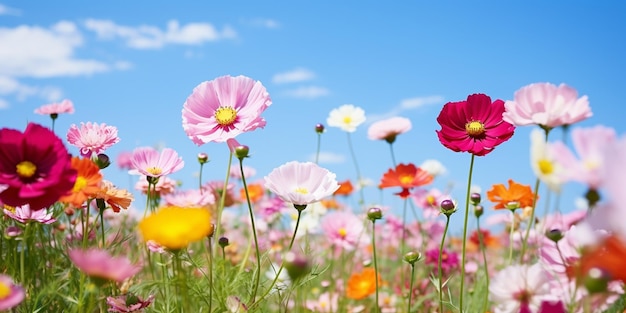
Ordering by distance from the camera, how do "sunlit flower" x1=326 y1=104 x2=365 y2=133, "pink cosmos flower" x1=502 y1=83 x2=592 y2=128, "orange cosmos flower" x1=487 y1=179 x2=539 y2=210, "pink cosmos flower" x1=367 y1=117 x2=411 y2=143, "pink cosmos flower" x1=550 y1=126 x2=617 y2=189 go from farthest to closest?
1. "sunlit flower" x1=326 y1=104 x2=365 y2=133
2. "pink cosmos flower" x1=367 y1=117 x2=411 y2=143
3. "orange cosmos flower" x1=487 y1=179 x2=539 y2=210
4. "pink cosmos flower" x1=502 y1=83 x2=592 y2=128
5. "pink cosmos flower" x1=550 y1=126 x2=617 y2=189

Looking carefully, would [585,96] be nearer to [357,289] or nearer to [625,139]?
[625,139]

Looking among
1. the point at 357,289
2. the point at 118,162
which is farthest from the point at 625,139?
the point at 118,162

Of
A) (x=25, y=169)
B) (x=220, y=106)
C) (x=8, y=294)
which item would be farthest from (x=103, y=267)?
(x=220, y=106)

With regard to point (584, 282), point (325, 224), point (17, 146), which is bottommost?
point (325, 224)

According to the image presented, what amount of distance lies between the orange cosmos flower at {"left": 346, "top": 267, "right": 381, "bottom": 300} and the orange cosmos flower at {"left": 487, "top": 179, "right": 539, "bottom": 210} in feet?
1.77

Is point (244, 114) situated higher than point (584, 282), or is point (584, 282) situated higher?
point (244, 114)

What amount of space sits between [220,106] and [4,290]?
52 cm

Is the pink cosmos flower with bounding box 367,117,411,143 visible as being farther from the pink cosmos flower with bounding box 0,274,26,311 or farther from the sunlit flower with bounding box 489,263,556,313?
the pink cosmos flower with bounding box 0,274,26,311

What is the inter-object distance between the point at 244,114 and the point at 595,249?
0.68 meters

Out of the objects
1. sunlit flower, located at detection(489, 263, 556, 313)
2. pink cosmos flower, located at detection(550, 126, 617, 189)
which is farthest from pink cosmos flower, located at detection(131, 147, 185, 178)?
pink cosmos flower, located at detection(550, 126, 617, 189)

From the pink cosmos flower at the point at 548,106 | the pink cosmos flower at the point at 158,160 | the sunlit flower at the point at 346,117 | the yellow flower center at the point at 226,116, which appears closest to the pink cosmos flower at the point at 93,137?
the pink cosmos flower at the point at 158,160

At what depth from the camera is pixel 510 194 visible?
144 cm

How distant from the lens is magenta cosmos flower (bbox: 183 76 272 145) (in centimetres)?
110

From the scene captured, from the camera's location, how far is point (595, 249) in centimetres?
56
